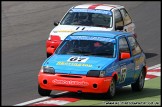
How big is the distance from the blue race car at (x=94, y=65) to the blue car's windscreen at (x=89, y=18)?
17.0 ft

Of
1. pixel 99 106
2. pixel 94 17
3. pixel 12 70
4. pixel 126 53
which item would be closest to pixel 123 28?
pixel 94 17

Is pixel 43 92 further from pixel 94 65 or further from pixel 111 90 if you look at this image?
pixel 111 90

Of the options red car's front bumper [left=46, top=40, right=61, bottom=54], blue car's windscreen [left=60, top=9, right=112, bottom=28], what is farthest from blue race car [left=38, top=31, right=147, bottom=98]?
blue car's windscreen [left=60, top=9, right=112, bottom=28]

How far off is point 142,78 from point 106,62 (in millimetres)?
2122

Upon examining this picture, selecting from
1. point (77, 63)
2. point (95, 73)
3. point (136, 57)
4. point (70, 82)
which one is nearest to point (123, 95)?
point (136, 57)

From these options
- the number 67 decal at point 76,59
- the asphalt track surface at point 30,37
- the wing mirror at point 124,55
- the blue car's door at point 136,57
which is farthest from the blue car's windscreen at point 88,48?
the asphalt track surface at point 30,37

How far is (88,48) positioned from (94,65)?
94 cm

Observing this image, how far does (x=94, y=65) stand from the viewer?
14.9 metres

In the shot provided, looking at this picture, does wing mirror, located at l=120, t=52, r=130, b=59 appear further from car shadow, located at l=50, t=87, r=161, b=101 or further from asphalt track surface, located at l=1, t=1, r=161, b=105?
asphalt track surface, located at l=1, t=1, r=161, b=105

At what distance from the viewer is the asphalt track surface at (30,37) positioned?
55.8 ft

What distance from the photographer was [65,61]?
15109mm

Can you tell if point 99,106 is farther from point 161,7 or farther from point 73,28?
point 161,7

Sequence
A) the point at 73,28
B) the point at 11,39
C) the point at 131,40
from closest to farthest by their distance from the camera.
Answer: the point at 131,40 < the point at 73,28 < the point at 11,39

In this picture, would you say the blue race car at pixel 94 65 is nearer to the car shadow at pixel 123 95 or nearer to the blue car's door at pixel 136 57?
the blue car's door at pixel 136 57
